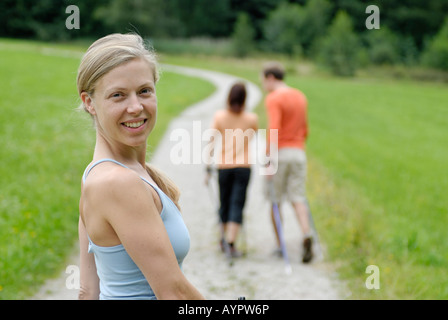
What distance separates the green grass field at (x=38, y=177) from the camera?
15.9 feet

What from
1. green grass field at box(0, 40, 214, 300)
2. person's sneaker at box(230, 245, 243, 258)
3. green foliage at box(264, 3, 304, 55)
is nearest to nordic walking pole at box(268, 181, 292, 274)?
A: person's sneaker at box(230, 245, 243, 258)

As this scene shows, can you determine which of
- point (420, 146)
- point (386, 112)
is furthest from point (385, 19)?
point (420, 146)

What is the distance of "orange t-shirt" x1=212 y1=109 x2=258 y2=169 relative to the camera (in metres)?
5.76

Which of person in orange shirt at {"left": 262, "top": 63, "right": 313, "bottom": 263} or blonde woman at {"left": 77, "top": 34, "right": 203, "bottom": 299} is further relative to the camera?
person in orange shirt at {"left": 262, "top": 63, "right": 313, "bottom": 263}

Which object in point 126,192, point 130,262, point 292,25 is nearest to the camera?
point 126,192

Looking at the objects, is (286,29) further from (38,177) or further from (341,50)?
(38,177)

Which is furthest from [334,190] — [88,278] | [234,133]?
[88,278]

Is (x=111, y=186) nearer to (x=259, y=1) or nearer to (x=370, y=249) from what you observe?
(x=370, y=249)

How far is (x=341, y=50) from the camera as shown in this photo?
135ft

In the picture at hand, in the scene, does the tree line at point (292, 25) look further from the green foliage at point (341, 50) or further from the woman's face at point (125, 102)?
the woman's face at point (125, 102)

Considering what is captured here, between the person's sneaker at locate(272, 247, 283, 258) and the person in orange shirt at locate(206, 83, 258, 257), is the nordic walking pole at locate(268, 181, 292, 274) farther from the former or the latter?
the person in orange shirt at locate(206, 83, 258, 257)

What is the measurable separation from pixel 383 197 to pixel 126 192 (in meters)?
8.00

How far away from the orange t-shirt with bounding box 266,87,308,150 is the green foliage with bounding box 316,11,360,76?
3714 centimetres

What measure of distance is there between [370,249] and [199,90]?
58.1 ft
